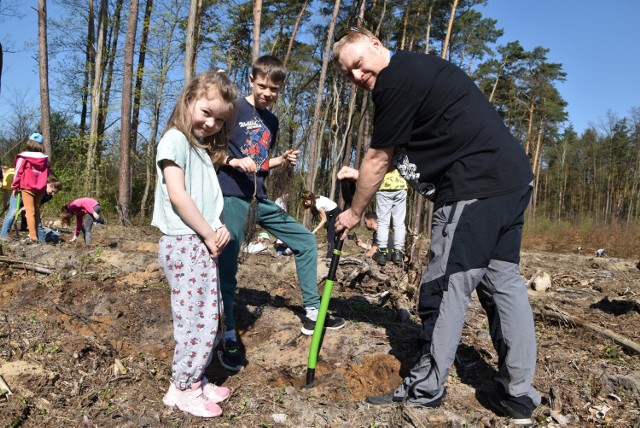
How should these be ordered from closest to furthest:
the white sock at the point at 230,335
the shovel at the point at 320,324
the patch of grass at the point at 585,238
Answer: the shovel at the point at 320,324
the white sock at the point at 230,335
the patch of grass at the point at 585,238

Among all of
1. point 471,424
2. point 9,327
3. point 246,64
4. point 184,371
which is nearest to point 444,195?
point 471,424

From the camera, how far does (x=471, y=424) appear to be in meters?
2.42

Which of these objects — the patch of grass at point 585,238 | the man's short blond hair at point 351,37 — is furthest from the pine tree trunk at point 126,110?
the patch of grass at point 585,238

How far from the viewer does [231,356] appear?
3.09 meters

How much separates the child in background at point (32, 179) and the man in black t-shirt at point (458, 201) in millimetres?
6849

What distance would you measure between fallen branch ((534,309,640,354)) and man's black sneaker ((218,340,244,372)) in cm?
266

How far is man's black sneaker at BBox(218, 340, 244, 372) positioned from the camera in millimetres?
3055

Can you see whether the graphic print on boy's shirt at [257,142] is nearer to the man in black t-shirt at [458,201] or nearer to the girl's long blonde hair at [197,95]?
the girl's long blonde hair at [197,95]

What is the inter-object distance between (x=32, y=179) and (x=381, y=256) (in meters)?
5.78

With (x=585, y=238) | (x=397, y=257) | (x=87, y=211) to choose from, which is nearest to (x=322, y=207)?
(x=397, y=257)

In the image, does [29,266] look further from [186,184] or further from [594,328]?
[594,328]

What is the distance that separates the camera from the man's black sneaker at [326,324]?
350 cm

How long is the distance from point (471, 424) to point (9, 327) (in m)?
2.99

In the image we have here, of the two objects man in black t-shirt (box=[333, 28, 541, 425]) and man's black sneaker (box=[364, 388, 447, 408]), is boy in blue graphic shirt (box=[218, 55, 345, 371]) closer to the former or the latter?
man in black t-shirt (box=[333, 28, 541, 425])
